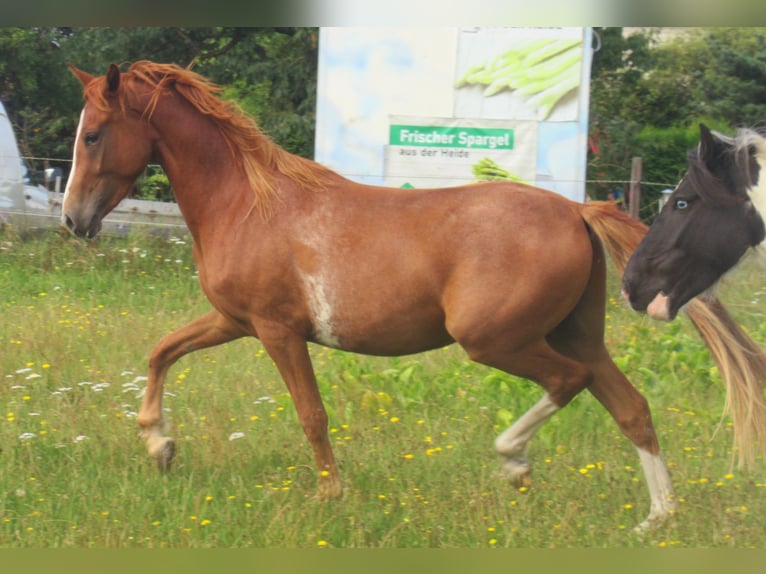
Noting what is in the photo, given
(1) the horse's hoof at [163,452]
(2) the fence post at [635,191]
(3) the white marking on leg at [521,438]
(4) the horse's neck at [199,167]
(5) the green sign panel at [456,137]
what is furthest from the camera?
(5) the green sign panel at [456,137]

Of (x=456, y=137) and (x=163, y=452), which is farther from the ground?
(x=456, y=137)

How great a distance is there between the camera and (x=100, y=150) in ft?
16.4

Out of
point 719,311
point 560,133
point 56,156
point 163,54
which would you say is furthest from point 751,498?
point 56,156

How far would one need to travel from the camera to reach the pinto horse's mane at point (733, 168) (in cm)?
426

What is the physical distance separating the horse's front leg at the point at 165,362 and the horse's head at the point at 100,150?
779 millimetres

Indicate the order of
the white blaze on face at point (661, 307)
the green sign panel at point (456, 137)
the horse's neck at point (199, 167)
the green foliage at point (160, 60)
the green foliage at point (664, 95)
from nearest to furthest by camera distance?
the white blaze on face at point (661, 307) → the horse's neck at point (199, 167) → the green sign panel at point (456, 137) → the green foliage at point (160, 60) → the green foliage at point (664, 95)

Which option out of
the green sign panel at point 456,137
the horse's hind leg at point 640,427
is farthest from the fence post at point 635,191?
the horse's hind leg at point 640,427

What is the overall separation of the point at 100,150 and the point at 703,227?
289 cm

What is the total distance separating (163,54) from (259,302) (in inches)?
462

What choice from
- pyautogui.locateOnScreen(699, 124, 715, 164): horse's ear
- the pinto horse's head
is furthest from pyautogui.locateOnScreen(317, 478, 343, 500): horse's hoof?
pyautogui.locateOnScreen(699, 124, 715, 164): horse's ear

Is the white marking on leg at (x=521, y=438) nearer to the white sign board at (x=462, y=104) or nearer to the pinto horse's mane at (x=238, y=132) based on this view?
the pinto horse's mane at (x=238, y=132)

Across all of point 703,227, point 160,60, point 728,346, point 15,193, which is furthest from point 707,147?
point 160,60

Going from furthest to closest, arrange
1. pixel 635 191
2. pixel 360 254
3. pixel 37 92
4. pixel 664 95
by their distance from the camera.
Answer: pixel 664 95 < pixel 37 92 < pixel 635 191 < pixel 360 254

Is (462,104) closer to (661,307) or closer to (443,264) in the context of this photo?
(443,264)
